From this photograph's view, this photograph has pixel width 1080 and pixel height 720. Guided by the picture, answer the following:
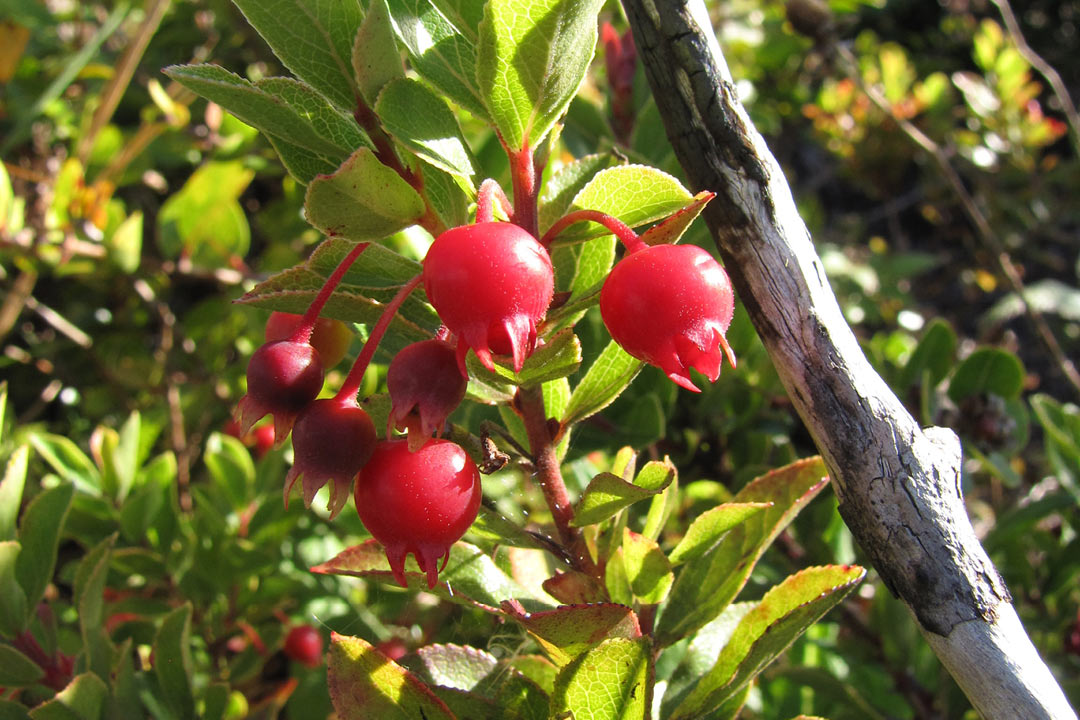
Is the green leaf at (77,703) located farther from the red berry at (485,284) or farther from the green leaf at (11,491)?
the red berry at (485,284)

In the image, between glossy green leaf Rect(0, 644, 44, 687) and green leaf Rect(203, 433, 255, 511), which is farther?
green leaf Rect(203, 433, 255, 511)

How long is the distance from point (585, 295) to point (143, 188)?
2.21 m

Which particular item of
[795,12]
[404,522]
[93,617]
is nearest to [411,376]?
[404,522]

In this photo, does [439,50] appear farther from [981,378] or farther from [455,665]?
[981,378]

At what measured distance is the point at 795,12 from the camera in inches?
94.3

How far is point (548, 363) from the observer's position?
2.18 feet

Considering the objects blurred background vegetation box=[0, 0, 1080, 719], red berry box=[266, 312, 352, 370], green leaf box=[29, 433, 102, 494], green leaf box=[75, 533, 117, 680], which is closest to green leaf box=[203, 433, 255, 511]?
blurred background vegetation box=[0, 0, 1080, 719]

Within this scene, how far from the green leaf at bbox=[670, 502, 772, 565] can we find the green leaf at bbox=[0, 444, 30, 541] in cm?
88

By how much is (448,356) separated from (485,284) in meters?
0.09

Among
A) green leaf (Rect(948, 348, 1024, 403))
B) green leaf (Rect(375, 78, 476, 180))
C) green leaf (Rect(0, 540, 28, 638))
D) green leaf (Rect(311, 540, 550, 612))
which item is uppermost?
green leaf (Rect(375, 78, 476, 180))

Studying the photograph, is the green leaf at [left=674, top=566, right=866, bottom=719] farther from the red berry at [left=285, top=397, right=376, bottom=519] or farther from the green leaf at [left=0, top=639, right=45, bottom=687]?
the green leaf at [left=0, top=639, right=45, bottom=687]

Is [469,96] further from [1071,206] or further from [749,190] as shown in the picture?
[1071,206]

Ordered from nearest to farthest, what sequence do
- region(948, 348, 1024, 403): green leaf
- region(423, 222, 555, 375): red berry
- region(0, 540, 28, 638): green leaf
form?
region(423, 222, 555, 375): red berry < region(0, 540, 28, 638): green leaf < region(948, 348, 1024, 403): green leaf

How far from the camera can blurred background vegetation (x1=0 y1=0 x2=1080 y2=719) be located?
1.43 m
